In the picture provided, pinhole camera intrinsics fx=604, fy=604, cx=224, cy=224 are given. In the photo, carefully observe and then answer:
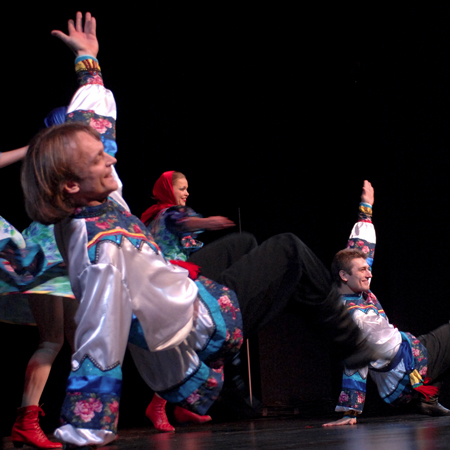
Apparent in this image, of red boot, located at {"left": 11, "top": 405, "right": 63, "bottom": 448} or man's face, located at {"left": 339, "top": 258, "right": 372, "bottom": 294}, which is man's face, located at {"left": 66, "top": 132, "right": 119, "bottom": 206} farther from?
man's face, located at {"left": 339, "top": 258, "right": 372, "bottom": 294}

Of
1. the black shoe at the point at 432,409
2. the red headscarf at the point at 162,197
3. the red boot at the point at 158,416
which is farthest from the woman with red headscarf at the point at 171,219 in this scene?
the black shoe at the point at 432,409

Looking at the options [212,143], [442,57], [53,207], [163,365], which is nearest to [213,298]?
[163,365]

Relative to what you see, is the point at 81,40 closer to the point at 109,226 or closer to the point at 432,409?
the point at 109,226

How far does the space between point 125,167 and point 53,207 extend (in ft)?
7.36

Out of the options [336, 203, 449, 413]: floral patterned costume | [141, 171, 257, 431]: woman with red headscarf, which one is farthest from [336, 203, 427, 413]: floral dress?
[141, 171, 257, 431]: woman with red headscarf

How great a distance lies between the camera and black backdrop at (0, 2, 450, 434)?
3.68 m

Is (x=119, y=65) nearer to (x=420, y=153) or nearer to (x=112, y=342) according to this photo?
(x=420, y=153)

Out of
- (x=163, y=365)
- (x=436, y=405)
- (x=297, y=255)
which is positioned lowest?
(x=436, y=405)

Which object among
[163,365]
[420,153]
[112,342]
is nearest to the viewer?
[112,342]

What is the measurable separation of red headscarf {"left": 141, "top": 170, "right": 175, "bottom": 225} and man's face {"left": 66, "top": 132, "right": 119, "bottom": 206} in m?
1.50

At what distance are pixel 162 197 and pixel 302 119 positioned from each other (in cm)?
163

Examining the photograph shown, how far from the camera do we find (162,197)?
301 centimetres

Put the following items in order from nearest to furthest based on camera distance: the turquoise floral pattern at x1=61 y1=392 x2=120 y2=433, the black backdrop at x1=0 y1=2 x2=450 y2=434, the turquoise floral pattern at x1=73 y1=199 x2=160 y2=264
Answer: the turquoise floral pattern at x1=61 y1=392 x2=120 y2=433 → the turquoise floral pattern at x1=73 y1=199 x2=160 y2=264 → the black backdrop at x1=0 y1=2 x2=450 y2=434

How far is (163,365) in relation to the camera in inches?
59.9
